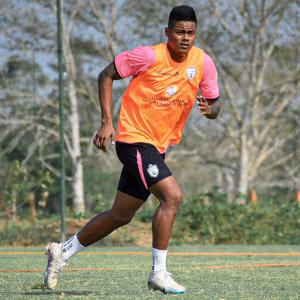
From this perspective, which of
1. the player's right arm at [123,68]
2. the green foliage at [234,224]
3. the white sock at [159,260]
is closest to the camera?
the white sock at [159,260]

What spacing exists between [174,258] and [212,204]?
7.31 meters

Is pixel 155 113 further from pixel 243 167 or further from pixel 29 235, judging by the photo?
pixel 243 167

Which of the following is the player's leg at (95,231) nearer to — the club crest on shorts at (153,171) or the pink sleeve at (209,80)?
the club crest on shorts at (153,171)

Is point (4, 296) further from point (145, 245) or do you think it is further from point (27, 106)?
point (27, 106)

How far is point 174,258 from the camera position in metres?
13.4

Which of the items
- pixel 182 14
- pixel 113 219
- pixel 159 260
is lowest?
pixel 159 260

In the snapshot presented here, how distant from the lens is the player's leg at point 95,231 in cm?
771

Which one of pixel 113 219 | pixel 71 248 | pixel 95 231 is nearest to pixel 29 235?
pixel 71 248

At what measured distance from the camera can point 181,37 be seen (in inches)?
294

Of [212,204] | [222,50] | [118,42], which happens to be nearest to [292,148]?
[222,50]

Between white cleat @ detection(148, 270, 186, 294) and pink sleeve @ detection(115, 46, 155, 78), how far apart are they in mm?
1477

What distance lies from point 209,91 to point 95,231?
1.42 metres

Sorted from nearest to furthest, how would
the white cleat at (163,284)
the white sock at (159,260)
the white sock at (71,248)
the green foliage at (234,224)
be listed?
the white cleat at (163,284)
the white sock at (159,260)
the white sock at (71,248)
the green foliage at (234,224)

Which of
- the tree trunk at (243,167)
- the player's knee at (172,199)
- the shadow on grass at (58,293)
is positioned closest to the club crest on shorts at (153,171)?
the player's knee at (172,199)
